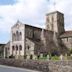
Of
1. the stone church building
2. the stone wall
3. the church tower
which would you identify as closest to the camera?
the stone wall

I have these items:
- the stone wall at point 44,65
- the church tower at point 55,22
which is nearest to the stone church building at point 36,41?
the church tower at point 55,22

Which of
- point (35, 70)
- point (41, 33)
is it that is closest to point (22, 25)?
point (41, 33)

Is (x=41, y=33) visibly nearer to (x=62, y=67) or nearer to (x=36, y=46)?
(x=36, y=46)

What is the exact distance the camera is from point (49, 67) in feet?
120

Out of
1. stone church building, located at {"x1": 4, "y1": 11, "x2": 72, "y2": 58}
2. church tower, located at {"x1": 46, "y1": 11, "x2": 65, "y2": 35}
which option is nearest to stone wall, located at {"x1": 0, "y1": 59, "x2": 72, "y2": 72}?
stone church building, located at {"x1": 4, "y1": 11, "x2": 72, "y2": 58}

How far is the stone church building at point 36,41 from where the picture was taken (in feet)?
191

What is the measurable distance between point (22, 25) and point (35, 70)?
2509cm

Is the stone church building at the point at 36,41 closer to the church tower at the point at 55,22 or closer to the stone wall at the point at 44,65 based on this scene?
the church tower at the point at 55,22

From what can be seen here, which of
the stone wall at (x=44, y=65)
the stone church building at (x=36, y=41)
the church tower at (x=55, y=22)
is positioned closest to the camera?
the stone wall at (x=44, y=65)

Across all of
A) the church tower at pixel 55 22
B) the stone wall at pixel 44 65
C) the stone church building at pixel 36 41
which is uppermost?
the church tower at pixel 55 22

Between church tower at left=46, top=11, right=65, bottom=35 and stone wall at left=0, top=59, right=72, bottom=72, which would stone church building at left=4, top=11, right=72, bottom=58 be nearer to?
church tower at left=46, top=11, right=65, bottom=35

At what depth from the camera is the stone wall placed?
33.6 m

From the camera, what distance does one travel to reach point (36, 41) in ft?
197

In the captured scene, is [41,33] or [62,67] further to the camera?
[41,33]
